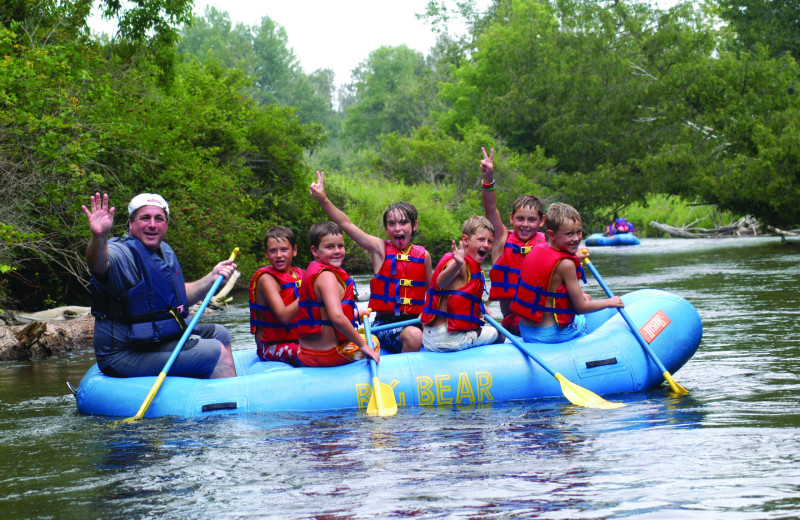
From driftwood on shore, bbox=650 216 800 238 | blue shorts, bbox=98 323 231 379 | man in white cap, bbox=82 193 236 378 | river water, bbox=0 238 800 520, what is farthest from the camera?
A: driftwood on shore, bbox=650 216 800 238

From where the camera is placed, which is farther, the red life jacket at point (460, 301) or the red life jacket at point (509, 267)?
the red life jacket at point (509, 267)

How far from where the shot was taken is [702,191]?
23.2 m

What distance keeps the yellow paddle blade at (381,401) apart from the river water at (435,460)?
85 millimetres

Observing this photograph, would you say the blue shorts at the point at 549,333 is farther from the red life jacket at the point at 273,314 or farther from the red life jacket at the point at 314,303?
the red life jacket at the point at 273,314

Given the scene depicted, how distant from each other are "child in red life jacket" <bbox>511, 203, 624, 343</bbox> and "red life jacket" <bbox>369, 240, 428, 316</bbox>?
26.0 inches

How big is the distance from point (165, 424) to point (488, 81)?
29.0 meters

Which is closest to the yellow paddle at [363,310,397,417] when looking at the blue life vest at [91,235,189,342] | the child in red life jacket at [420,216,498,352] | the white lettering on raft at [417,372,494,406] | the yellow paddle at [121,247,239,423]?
the white lettering on raft at [417,372,494,406]

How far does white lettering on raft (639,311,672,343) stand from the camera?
5.71 meters

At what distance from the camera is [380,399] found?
5051mm

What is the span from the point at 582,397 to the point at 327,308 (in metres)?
1.63

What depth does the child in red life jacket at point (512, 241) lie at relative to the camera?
5.89 m

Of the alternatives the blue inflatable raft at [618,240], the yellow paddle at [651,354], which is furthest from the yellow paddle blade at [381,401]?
the blue inflatable raft at [618,240]

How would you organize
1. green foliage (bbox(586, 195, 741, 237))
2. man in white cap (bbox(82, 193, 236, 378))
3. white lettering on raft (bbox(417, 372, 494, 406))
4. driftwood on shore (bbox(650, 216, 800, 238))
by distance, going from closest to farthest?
man in white cap (bbox(82, 193, 236, 378))
white lettering on raft (bbox(417, 372, 494, 406))
driftwood on shore (bbox(650, 216, 800, 238))
green foliage (bbox(586, 195, 741, 237))

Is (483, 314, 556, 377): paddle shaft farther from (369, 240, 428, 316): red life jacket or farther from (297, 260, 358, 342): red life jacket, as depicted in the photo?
(297, 260, 358, 342): red life jacket
